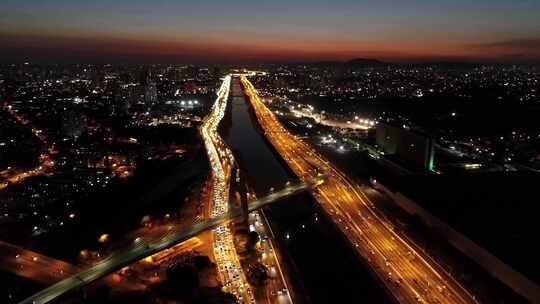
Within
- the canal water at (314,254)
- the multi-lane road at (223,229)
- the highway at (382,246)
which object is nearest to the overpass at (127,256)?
the multi-lane road at (223,229)

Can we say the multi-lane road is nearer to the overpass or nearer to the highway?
the overpass

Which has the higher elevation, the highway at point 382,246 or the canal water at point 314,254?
the highway at point 382,246

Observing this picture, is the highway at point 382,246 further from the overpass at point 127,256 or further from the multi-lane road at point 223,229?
the multi-lane road at point 223,229

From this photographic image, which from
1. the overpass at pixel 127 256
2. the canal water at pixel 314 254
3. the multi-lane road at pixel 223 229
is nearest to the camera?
the overpass at pixel 127 256

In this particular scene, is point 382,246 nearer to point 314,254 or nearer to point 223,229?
point 314,254

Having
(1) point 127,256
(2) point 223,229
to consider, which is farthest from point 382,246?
(1) point 127,256

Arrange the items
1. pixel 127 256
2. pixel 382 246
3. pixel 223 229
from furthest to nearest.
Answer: pixel 223 229, pixel 382 246, pixel 127 256

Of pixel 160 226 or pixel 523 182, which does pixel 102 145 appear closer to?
pixel 160 226

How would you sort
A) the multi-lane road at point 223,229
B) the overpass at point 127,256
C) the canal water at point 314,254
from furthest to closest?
the multi-lane road at point 223,229
the canal water at point 314,254
the overpass at point 127,256

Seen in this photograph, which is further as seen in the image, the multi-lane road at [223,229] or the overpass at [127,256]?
the multi-lane road at [223,229]
